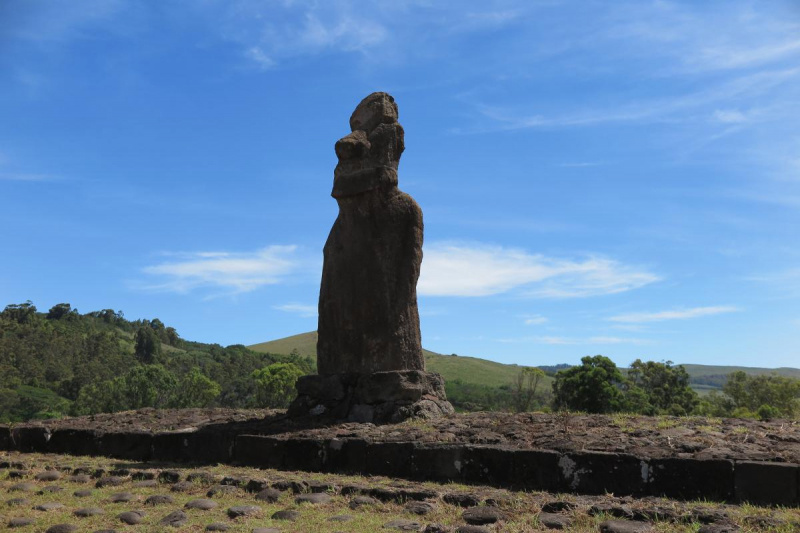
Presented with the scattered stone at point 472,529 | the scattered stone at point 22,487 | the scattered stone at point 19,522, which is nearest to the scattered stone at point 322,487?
the scattered stone at point 472,529

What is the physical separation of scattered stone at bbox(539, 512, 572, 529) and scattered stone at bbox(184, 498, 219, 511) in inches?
131

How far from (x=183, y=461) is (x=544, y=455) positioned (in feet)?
19.2

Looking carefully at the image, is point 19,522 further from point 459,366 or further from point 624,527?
point 459,366

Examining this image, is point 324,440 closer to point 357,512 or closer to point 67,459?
point 357,512

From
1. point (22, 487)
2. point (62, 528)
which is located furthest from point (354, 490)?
point (22, 487)

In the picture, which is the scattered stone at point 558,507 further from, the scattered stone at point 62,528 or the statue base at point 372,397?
the scattered stone at point 62,528

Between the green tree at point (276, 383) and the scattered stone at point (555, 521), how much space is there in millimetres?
33979

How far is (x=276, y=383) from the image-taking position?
3969 cm

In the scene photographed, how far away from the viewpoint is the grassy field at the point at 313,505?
569cm

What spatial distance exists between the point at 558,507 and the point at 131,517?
4.06 meters

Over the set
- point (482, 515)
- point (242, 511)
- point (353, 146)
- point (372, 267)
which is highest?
point (353, 146)

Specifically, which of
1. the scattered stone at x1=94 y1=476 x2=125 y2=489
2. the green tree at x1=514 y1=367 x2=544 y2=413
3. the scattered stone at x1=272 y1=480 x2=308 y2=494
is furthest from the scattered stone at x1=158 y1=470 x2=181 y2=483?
the green tree at x1=514 y1=367 x2=544 y2=413

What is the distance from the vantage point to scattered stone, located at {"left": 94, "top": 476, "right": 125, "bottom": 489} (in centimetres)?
821

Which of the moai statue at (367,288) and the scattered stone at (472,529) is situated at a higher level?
the moai statue at (367,288)
